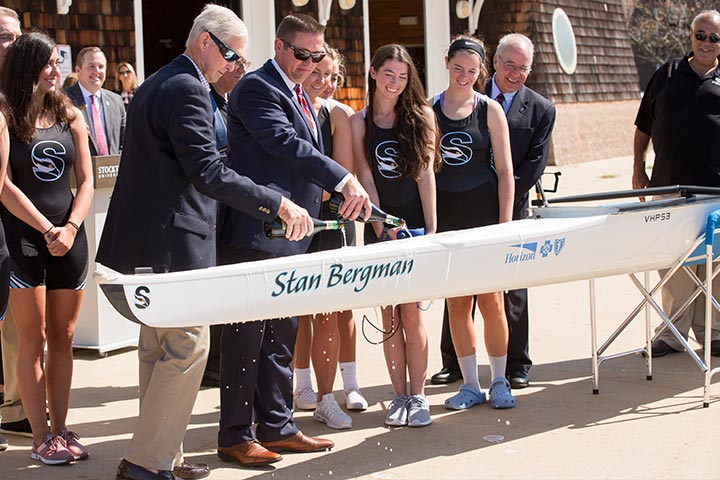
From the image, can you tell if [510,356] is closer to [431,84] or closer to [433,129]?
[433,129]

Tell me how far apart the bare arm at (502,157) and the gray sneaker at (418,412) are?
105cm

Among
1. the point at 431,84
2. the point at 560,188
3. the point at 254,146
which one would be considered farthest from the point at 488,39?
the point at 254,146

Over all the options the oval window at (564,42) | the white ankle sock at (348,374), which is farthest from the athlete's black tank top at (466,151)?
the oval window at (564,42)

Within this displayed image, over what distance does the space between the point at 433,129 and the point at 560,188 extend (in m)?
10.9

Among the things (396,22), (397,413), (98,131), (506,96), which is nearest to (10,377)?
(397,413)

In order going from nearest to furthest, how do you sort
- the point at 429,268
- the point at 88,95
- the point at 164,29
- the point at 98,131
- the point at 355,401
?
1. the point at 429,268
2. the point at 355,401
3. the point at 98,131
4. the point at 88,95
5. the point at 164,29

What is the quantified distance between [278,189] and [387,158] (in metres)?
0.87

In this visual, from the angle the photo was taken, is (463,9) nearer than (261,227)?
No

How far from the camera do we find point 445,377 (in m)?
6.09

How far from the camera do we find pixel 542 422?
5262 millimetres

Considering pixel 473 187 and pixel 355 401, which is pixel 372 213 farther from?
pixel 355 401

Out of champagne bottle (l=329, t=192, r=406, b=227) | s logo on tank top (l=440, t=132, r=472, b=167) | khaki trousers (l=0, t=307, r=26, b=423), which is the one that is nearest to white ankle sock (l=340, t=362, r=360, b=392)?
champagne bottle (l=329, t=192, r=406, b=227)

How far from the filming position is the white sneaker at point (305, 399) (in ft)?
18.4

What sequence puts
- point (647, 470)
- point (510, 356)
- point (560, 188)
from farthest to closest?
point (560, 188), point (510, 356), point (647, 470)
